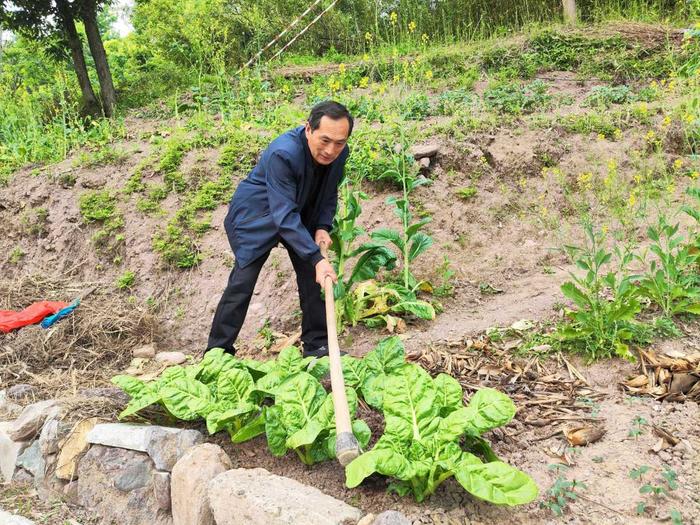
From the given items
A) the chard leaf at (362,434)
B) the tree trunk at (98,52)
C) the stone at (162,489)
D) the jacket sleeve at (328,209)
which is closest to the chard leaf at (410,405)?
the chard leaf at (362,434)

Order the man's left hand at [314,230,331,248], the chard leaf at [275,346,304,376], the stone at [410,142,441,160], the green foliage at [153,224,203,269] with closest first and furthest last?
1. the chard leaf at [275,346,304,376]
2. the man's left hand at [314,230,331,248]
3. the green foliage at [153,224,203,269]
4. the stone at [410,142,441,160]

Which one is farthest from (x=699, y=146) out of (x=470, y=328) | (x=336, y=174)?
(x=336, y=174)

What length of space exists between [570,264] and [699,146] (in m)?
1.91

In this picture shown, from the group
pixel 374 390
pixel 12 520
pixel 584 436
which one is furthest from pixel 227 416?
pixel 584 436

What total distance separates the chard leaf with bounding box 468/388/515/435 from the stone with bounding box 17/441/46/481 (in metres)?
2.31

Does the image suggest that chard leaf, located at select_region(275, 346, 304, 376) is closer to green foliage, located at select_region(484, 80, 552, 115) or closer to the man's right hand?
the man's right hand

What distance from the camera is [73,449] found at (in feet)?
9.84

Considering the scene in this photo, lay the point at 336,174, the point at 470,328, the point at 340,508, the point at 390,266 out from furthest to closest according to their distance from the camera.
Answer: the point at 390,266
the point at 470,328
the point at 336,174
the point at 340,508

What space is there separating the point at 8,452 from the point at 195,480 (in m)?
1.58

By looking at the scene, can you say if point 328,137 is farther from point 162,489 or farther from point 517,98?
point 517,98

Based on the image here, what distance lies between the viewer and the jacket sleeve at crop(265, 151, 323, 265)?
3113mm

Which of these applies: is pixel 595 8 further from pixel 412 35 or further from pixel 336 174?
pixel 336 174

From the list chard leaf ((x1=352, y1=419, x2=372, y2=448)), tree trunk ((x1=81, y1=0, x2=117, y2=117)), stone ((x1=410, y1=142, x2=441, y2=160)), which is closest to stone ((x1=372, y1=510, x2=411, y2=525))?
chard leaf ((x1=352, y1=419, x2=372, y2=448))

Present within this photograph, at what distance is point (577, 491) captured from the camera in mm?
2150
